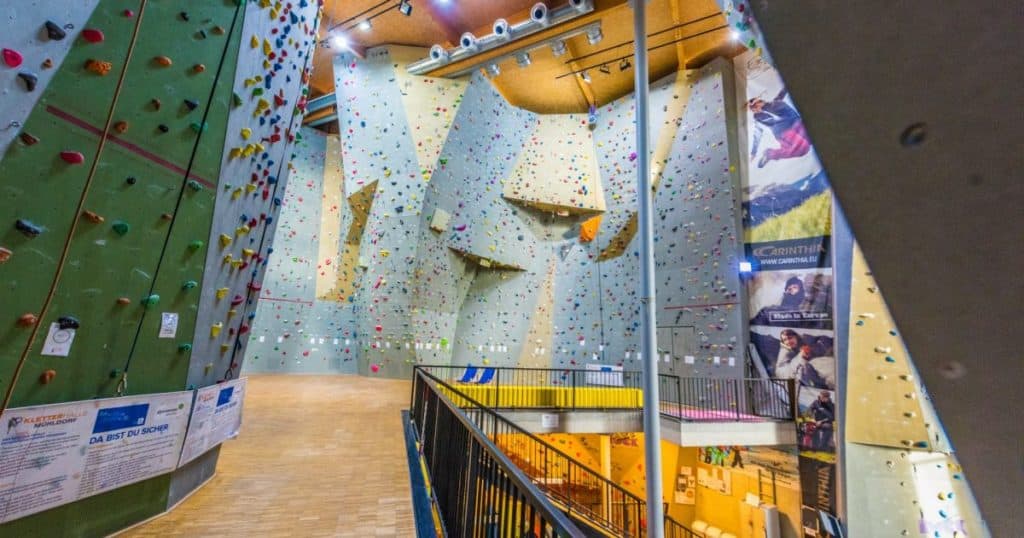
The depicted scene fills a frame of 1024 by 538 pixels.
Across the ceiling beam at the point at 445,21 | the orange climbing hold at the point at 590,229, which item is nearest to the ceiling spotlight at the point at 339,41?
the ceiling beam at the point at 445,21

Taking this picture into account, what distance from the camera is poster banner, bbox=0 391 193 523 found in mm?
2146

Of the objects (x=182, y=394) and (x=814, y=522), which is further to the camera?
(x=814, y=522)

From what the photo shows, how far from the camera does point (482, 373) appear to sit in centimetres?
1088

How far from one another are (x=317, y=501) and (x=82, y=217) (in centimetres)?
248

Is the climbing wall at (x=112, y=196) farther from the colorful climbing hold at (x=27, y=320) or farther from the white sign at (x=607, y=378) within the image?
the white sign at (x=607, y=378)

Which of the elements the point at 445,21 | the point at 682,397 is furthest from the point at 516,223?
the point at 682,397

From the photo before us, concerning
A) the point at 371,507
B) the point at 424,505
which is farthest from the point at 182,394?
the point at 424,505

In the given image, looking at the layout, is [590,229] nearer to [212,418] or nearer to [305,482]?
[305,482]

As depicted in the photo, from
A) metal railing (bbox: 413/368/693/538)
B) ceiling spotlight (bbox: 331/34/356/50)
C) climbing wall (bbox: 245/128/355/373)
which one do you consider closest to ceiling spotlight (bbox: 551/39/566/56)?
ceiling spotlight (bbox: 331/34/356/50)

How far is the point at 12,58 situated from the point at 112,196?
783mm

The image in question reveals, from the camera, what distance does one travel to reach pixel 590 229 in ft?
42.4

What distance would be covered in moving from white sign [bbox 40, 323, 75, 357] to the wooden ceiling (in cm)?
940

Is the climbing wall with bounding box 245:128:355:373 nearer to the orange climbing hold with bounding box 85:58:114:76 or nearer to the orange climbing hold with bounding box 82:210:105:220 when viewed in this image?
the orange climbing hold with bounding box 82:210:105:220

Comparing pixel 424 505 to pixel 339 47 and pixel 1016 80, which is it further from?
pixel 339 47
